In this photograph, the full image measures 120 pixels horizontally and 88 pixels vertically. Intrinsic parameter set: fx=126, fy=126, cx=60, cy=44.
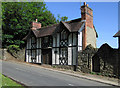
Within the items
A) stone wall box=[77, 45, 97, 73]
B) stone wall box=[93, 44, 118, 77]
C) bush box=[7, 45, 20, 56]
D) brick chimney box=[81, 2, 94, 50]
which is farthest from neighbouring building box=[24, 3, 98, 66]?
bush box=[7, 45, 20, 56]

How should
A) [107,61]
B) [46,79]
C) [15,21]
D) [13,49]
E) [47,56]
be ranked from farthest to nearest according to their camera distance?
1. [15,21]
2. [13,49]
3. [47,56]
4. [107,61]
5. [46,79]

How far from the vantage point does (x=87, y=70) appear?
16.3m

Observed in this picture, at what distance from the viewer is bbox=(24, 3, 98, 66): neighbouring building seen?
1841cm

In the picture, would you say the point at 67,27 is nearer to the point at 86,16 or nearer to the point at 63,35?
the point at 63,35

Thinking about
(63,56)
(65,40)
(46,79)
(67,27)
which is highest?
(67,27)

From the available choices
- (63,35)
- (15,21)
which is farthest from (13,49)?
(63,35)

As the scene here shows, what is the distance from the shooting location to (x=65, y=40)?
19.6 metres

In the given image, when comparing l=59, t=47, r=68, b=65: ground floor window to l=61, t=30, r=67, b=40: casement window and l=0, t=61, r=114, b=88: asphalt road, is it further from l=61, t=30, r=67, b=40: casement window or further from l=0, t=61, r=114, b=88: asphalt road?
l=0, t=61, r=114, b=88: asphalt road

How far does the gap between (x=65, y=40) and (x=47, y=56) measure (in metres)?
4.95

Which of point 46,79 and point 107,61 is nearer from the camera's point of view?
point 46,79

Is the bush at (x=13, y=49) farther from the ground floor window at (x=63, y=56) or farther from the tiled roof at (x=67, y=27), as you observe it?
the ground floor window at (x=63, y=56)

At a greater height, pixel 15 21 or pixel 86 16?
pixel 15 21

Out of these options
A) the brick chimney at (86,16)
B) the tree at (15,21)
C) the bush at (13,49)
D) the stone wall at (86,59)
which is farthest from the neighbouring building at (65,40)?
the tree at (15,21)

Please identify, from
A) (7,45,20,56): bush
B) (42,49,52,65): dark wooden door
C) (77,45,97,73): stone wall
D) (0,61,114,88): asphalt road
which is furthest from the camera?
(7,45,20,56): bush
